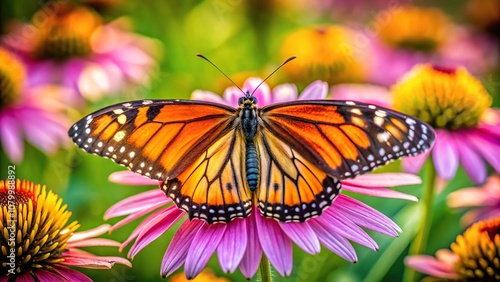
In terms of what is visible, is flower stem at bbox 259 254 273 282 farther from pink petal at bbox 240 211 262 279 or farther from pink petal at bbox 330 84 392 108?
pink petal at bbox 330 84 392 108

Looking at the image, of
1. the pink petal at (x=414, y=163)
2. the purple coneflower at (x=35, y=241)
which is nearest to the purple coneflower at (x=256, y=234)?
the purple coneflower at (x=35, y=241)

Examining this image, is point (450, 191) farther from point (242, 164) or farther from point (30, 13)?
point (30, 13)

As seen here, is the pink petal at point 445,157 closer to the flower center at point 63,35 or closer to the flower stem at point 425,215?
the flower stem at point 425,215

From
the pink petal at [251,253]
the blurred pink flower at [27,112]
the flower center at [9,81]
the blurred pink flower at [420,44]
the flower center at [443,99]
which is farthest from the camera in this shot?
the blurred pink flower at [420,44]

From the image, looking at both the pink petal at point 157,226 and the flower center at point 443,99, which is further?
the flower center at point 443,99

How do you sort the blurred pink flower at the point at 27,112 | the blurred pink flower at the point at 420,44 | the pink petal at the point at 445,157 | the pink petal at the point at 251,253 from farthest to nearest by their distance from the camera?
the blurred pink flower at the point at 420,44
the blurred pink flower at the point at 27,112
the pink petal at the point at 445,157
the pink petal at the point at 251,253

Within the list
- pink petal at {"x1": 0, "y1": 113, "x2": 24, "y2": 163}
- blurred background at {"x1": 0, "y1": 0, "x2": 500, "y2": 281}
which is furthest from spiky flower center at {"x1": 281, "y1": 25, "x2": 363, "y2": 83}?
pink petal at {"x1": 0, "y1": 113, "x2": 24, "y2": 163}
